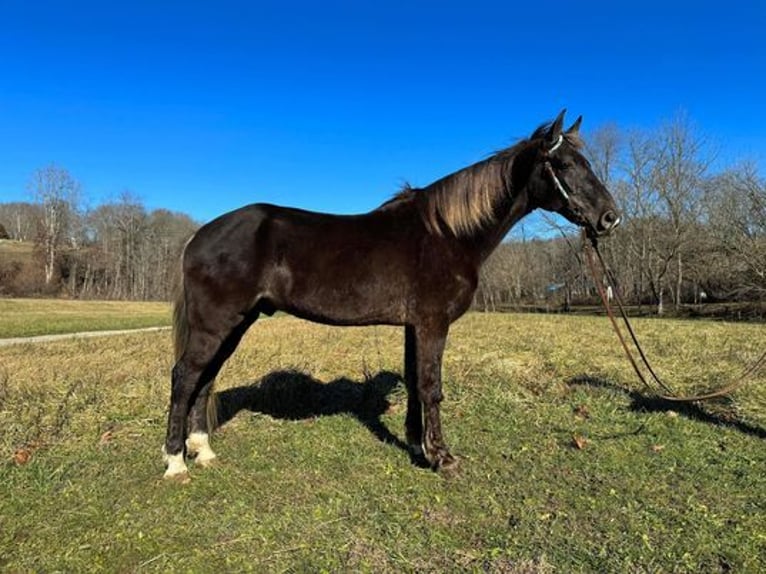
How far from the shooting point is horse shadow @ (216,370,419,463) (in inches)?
245

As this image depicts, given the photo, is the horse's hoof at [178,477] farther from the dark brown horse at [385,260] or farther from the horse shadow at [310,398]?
the horse shadow at [310,398]

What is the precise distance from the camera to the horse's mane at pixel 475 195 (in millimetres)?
4531

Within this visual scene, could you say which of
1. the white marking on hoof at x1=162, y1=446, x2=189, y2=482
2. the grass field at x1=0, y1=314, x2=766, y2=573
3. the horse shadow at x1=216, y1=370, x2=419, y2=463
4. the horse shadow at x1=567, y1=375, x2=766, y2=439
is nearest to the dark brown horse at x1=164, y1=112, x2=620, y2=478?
the white marking on hoof at x1=162, y1=446, x2=189, y2=482

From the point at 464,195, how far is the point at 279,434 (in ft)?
10.6

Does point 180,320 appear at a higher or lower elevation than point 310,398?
higher

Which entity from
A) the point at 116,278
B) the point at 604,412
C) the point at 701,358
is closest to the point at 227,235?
the point at 604,412

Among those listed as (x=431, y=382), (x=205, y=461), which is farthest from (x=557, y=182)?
(x=205, y=461)

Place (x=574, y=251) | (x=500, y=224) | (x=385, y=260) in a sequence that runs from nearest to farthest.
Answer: (x=385, y=260), (x=500, y=224), (x=574, y=251)

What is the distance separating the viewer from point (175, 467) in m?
4.36

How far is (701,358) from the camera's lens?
8289mm

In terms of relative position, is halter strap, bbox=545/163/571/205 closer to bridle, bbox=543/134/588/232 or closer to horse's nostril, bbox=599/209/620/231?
bridle, bbox=543/134/588/232

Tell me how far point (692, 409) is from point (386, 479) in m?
3.82

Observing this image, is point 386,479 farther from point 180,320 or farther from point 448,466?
point 180,320

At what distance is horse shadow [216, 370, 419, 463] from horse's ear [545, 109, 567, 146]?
346cm
